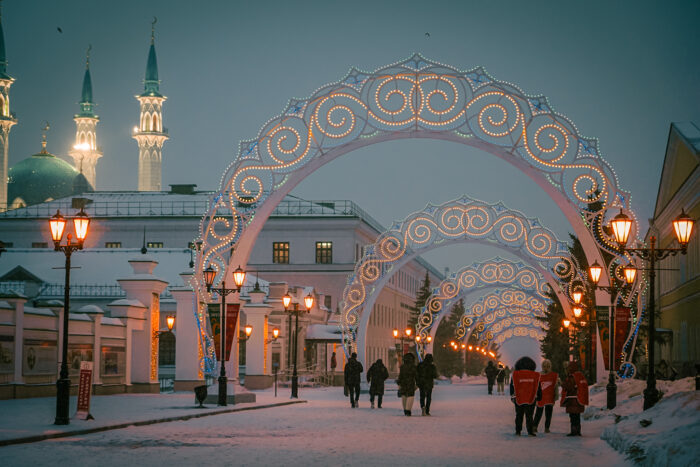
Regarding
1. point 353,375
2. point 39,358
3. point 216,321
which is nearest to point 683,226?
point 216,321

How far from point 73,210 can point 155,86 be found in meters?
36.4

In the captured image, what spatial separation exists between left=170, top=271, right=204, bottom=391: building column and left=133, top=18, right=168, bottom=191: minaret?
227 ft

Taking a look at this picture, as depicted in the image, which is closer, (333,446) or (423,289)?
(333,446)

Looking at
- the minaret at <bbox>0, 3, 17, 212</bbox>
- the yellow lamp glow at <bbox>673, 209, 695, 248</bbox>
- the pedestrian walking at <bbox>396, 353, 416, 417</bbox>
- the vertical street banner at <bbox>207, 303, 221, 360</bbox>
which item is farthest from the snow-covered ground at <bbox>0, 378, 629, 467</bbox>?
the minaret at <bbox>0, 3, 17, 212</bbox>

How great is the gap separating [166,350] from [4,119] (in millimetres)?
56133

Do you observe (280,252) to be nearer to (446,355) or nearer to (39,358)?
(446,355)

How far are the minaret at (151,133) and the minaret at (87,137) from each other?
10.9 meters

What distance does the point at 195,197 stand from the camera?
284ft

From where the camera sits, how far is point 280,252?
8312cm

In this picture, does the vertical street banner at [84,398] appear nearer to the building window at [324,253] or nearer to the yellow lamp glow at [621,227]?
the yellow lamp glow at [621,227]

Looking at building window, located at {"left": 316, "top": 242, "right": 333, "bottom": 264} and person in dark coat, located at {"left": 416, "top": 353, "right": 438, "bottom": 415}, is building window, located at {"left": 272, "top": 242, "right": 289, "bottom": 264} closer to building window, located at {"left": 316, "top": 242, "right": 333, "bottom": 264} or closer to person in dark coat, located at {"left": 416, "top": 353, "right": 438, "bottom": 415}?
building window, located at {"left": 316, "top": 242, "right": 333, "bottom": 264}

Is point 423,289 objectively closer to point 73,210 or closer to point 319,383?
point 73,210

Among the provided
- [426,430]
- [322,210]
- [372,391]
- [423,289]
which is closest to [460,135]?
[372,391]

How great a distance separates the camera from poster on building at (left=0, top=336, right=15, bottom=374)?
30047mm
